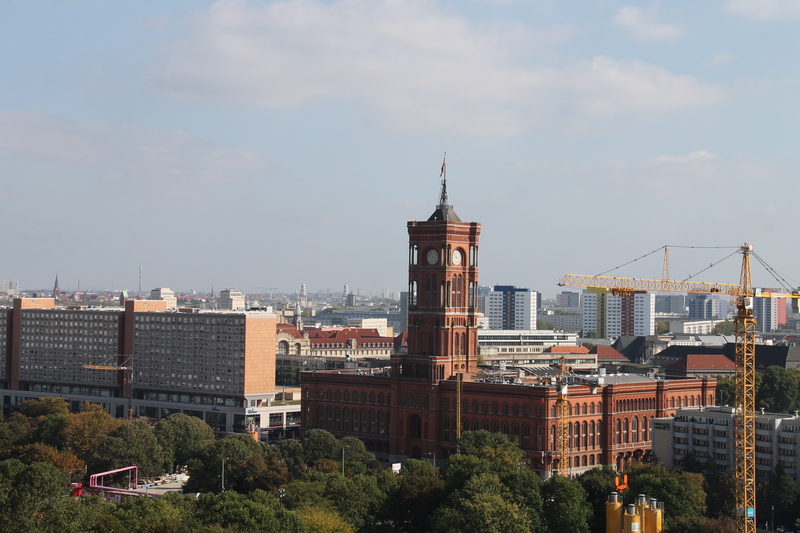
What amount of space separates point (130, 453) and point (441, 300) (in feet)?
158

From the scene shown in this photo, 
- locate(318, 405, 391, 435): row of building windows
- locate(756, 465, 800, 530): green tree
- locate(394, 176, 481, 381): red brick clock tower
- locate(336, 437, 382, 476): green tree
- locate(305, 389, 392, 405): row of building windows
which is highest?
locate(394, 176, 481, 381): red brick clock tower

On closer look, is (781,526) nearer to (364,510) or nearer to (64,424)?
(364,510)

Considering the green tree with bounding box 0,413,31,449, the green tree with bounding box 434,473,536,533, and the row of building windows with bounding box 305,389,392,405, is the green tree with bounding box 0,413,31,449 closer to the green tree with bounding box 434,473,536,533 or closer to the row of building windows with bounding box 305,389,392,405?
the row of building windows with bounding box 305,389,392,405

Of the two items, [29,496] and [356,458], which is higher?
[29,496]

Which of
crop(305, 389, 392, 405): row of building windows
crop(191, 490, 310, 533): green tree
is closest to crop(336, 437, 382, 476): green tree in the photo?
crop(305, 389, 392, 405): row of building windows

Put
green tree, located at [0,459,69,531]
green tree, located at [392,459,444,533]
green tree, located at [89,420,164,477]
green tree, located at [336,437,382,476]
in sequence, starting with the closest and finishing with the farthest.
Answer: green tree, located at [0,459,69,531] < green tree, located at [392,459,444,533] < green tree, located at [336,437,382,476] < green tree, located at [89,420,164,477]

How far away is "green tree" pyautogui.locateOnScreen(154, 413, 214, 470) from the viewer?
6737 inches

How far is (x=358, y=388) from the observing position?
186750 mm

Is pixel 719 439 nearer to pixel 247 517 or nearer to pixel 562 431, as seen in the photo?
pixel 562 431

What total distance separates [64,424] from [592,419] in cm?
7177

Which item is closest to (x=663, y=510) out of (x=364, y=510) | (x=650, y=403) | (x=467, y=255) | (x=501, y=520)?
(x=501, y=520)

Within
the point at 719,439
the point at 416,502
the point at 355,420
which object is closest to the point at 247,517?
the point at 416,502

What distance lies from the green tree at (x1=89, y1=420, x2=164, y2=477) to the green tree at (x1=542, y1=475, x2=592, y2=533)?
5863 cm

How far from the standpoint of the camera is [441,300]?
180m
